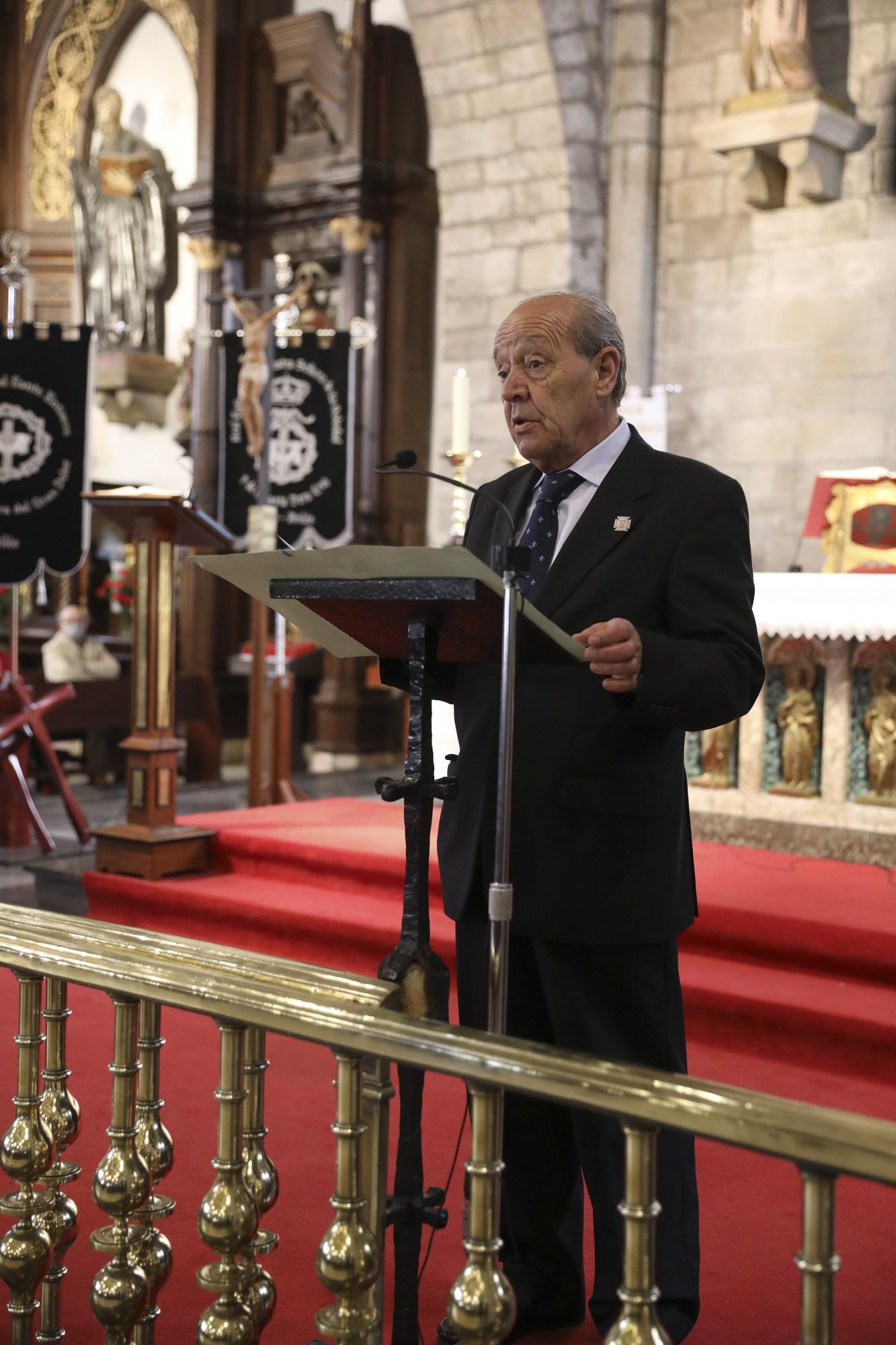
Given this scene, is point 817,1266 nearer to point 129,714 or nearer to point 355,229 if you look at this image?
point 129,714

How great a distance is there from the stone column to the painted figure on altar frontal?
1.55 metres

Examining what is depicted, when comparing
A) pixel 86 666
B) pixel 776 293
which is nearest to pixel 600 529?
pixel 776 293

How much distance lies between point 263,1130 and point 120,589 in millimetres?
8627

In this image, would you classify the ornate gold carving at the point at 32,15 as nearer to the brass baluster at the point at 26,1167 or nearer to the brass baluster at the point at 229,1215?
the brass baluster at the point at 26,1167

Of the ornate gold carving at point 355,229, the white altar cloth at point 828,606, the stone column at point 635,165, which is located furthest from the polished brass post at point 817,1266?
the ornate gold carving at point 355,229

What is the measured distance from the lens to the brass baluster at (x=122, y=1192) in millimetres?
1443

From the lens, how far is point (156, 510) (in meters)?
4.62

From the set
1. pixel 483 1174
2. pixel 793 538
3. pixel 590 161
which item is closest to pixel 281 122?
pixel 590 161

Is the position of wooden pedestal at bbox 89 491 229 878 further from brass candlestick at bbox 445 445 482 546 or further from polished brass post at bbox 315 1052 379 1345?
polished brass post at bbox 315 1052 379 1345

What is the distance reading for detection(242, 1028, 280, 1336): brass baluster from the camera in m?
1.43

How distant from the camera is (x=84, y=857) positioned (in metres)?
5.47

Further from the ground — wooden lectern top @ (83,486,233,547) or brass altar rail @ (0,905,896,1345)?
wooden lectern top @ (83,486,233,547)

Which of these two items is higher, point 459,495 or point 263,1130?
point 459,495

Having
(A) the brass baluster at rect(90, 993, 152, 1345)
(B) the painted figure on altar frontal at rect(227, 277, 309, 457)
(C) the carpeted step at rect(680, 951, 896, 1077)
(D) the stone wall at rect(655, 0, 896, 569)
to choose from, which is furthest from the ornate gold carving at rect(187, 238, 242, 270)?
(A) the brass baluster at rect(90, 993, 152, 1345)
